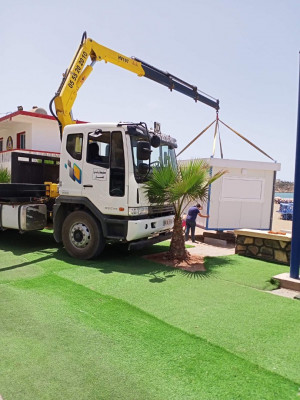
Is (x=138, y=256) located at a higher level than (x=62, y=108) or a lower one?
lower

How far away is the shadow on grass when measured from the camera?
20.4 ft

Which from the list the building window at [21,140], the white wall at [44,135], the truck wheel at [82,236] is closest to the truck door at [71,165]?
the truck wheel at [82,236]

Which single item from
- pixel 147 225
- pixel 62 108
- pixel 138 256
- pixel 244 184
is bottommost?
pixel 138 256

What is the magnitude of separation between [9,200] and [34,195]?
66 cm

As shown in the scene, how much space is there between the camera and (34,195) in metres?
8.84

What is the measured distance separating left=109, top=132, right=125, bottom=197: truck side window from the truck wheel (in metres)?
0.85

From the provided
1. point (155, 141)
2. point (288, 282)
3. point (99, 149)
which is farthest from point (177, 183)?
point (288, 282)

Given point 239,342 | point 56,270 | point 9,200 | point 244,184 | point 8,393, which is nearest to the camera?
point 8,393

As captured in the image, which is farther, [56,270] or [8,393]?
[56,270]

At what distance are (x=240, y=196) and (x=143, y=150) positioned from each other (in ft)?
18.1

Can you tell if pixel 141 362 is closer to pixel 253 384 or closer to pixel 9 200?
pixel 253 384

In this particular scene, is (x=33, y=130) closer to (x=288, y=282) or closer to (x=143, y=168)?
(x=143, y=168)

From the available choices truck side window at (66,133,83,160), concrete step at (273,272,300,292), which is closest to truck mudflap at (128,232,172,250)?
truck side window at (66,133,83,160)

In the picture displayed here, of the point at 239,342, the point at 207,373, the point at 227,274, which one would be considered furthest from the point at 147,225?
the point at 207,373
